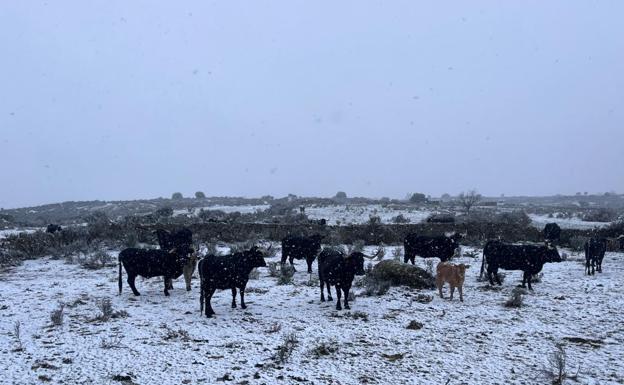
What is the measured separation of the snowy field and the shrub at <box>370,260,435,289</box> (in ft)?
2.79

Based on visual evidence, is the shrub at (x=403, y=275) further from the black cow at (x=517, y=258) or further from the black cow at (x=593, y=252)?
the black cow at (x=593, y=252)

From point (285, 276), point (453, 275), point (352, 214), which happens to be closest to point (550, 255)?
point (453, 275)

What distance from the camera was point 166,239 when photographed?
1672cm

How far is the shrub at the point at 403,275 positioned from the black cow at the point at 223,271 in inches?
175

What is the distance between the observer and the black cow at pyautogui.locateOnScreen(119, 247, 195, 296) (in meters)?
10.9

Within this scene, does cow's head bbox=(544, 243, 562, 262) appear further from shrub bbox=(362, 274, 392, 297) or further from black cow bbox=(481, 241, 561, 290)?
shrub bbox=(362, 274, 392, 297)

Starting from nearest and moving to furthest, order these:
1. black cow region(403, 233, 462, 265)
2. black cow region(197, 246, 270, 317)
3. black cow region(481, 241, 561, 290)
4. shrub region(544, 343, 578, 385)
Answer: shrub region(544, 343, 578, 385), black cow region(197, 246, 270, 317), black cow region(481, 241, 561, 290), black cow region(403, 233, 462, 265)

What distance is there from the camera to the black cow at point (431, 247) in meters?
15.1

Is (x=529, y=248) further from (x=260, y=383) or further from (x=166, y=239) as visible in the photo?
(x=166, y=239)

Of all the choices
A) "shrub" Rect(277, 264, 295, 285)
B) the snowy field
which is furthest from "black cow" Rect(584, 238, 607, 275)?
"shrub" Rect(277, 264, 295, 285)

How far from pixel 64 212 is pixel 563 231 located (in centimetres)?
5581

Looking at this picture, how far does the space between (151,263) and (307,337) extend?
17.0ft

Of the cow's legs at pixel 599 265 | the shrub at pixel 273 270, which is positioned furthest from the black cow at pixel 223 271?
the cow's legs at pixel 599 265

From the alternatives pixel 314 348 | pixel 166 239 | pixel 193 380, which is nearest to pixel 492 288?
pixel 314 348
